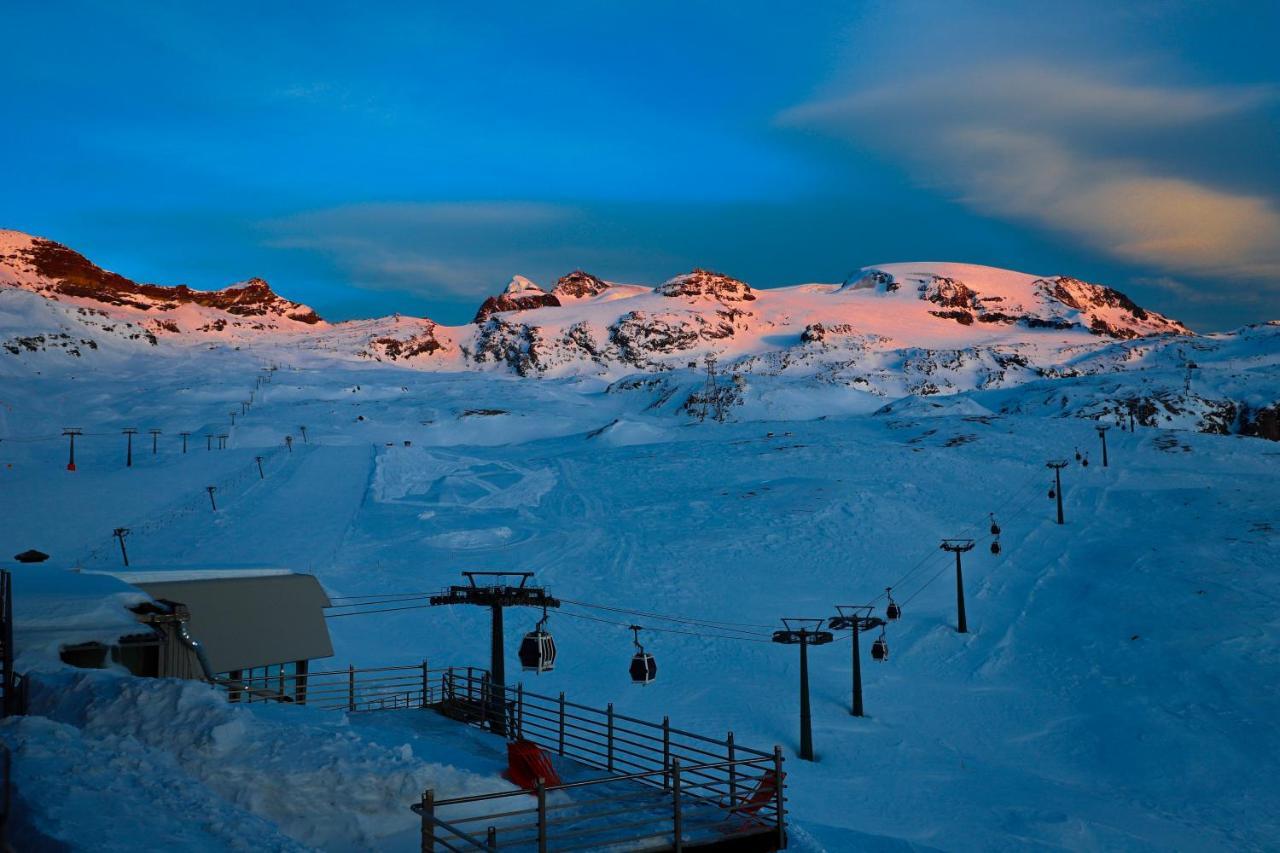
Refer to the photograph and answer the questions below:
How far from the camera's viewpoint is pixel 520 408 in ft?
374

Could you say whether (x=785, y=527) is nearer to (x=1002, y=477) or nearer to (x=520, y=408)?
(x=1002, y=477)

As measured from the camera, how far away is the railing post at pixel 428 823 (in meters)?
9.00

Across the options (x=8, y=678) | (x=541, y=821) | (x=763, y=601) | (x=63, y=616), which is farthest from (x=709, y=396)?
(x=541, y=821)

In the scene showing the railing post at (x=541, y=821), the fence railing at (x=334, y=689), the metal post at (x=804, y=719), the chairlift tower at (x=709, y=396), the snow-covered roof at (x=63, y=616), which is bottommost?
the metal post at (x=804, y=719)

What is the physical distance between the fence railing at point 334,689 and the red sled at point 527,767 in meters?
4.68

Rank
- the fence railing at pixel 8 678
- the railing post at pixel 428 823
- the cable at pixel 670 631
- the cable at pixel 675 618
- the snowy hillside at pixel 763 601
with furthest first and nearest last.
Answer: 1. the cable at pixel 675 618
2. the cable at pixel 670 631
3. the snowy hillside at pixel 763 601
4. the fence railing at pixel 8 678
5. the railing post at pixel 428 823

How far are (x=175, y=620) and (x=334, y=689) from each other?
990 centimetres

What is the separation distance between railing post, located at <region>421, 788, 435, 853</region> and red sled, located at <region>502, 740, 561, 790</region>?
288cm

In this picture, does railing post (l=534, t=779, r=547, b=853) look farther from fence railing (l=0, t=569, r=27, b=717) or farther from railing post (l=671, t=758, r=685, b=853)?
fence railing (l=0, t=569, r=27, b=717)

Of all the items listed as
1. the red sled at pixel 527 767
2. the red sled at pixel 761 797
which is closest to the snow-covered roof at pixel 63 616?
the red sled at pixel 527 767

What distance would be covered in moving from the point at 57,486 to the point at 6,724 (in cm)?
5702

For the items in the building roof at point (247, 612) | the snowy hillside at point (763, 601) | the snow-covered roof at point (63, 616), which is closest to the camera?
the snowy hillside at point (763, 601)

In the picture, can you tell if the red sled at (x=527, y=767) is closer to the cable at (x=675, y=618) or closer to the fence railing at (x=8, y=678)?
the fence railing at (x=8, y=678)

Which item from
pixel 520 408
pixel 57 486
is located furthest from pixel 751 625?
pixel 520 408
